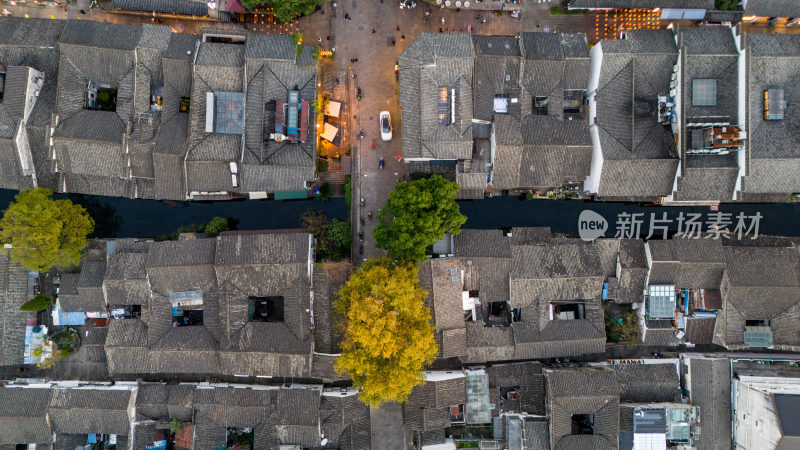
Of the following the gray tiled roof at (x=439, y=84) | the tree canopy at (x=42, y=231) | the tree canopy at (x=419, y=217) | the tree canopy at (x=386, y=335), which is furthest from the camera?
the gray tiled roof at (x=439, y=84)

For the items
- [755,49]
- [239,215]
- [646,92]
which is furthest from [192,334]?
[755,49]

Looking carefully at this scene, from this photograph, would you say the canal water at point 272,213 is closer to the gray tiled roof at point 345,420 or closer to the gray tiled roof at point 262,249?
the gray tiled roof at point 262,249

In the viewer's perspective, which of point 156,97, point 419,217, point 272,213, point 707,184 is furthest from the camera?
point 272,213

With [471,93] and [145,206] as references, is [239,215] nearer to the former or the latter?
[145,206]

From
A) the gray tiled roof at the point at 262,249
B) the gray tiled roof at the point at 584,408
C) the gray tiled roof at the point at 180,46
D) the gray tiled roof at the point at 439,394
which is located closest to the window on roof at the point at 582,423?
the gray tiled roof at the point at 584,408

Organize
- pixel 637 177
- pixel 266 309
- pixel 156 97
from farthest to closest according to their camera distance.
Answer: pixel 266 309
pixel 156 97
pixel 637 177

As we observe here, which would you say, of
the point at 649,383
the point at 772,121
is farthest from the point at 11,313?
the point at 772,121

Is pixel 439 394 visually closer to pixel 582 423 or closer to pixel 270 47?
pixel 582 423
